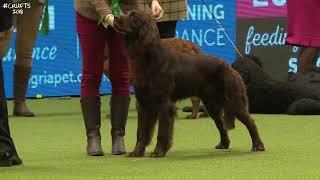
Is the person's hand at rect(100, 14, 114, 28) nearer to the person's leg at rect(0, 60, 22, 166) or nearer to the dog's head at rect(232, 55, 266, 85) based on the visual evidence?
the person's leg at rect(0, 60, 22, 166)

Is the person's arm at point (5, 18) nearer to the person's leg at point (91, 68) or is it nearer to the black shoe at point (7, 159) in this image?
the black shoe at point (7, 159)

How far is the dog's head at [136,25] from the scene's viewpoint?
5.35 m

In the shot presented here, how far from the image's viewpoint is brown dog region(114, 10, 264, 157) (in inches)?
213

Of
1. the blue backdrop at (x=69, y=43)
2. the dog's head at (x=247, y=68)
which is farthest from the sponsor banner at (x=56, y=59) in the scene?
the dog's head at (x=247, y=68)

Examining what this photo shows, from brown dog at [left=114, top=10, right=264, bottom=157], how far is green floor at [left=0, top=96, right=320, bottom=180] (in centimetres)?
21

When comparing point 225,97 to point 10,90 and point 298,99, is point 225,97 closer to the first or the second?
point 298,99

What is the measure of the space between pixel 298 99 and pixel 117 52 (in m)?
3.39

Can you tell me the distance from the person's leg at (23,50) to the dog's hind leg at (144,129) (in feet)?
10.9

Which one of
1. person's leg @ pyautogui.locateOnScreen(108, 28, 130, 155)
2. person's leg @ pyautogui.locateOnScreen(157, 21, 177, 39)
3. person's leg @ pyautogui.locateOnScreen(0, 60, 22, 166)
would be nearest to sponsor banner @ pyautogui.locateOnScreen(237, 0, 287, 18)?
person's leg @ pyautogui.locateOnScreen(157, 21, 177, 39)

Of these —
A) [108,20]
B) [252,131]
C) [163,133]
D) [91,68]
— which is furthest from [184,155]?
[108,20]

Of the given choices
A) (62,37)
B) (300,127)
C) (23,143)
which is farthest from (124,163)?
(62,37)

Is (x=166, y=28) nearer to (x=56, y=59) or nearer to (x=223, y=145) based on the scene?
(x=223, y=145)

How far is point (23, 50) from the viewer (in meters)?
8.65

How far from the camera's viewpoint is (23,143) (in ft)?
21.0
